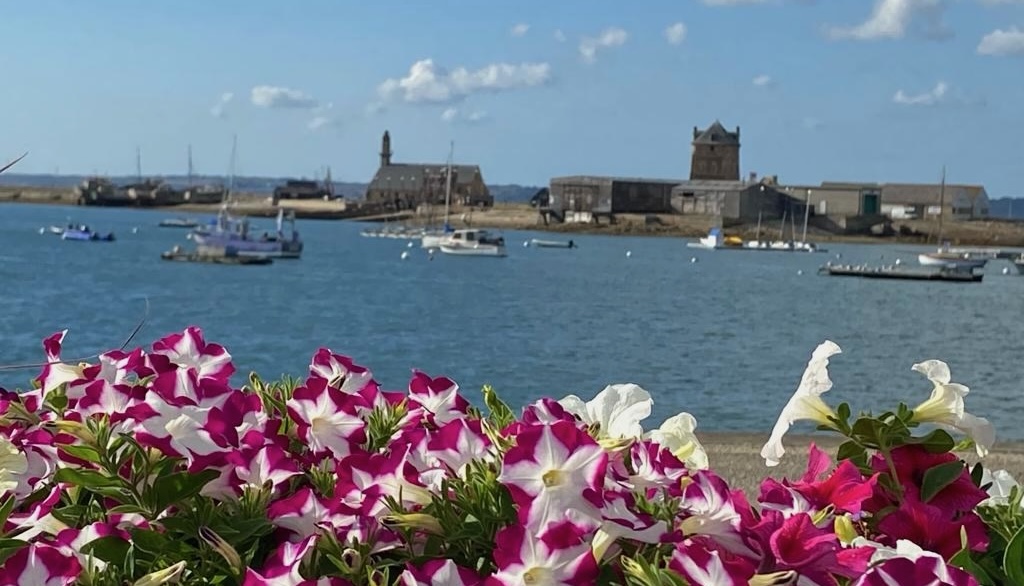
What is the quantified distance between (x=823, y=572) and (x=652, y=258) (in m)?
97.5

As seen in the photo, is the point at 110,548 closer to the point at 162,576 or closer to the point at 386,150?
the point at 162,576

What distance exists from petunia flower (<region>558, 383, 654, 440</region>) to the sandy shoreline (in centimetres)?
202

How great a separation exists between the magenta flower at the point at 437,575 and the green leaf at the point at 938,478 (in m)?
0.73

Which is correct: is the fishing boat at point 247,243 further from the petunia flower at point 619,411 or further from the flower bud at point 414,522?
the flower bud at point 414,522

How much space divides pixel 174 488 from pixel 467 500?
41cm

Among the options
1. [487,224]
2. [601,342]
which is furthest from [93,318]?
[487,224]

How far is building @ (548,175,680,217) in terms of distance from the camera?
146 metres

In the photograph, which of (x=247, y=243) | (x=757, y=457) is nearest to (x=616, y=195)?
(x=247, y=243)

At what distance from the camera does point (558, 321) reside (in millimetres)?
45094

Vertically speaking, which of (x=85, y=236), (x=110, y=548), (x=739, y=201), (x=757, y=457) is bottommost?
(x=85, y=236)

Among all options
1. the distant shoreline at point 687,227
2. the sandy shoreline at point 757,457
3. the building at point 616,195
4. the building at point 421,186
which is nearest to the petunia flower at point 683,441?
the sandy shoreline at point 757,457

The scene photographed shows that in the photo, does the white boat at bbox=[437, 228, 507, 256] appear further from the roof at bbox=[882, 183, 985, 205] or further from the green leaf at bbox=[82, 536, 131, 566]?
the green leaf at bbox=[82, 536, 131, 566]

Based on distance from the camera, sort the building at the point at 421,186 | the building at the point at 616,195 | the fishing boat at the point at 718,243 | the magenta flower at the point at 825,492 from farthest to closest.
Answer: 1. the building at the point at 421,186
2. the building at the point at 616,195
3. the fishing boat at the point at 718,243
4. the magenta flower at the point at 825,492

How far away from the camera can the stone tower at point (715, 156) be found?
149125mm
